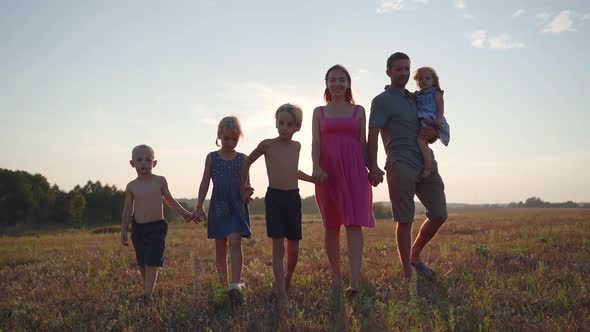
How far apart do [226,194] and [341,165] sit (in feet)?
4.85

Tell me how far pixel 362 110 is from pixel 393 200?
1.23 metres

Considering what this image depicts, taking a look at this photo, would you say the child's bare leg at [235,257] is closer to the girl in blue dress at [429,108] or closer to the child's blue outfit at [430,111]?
the girl in blue dress at [429,108]

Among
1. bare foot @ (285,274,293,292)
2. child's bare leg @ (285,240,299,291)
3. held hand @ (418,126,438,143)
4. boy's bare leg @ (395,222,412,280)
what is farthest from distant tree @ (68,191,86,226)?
held hand @ (418,126,438,143)

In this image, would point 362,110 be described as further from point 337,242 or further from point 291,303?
point 291,303

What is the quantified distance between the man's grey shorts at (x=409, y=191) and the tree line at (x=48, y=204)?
4515cm

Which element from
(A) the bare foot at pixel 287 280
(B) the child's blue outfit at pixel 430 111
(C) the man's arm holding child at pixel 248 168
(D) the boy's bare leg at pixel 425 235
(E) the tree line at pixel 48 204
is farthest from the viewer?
(E) the tree line at pixel 48 204

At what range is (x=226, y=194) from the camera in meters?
5.77

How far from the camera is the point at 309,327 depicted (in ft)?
12.6

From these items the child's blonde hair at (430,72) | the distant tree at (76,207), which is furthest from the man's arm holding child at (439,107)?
the distant tree at (76,207)

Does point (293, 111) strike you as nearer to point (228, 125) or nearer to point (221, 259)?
point (228, 125)

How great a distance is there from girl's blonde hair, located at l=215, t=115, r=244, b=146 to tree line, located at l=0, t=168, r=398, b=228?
148 ft

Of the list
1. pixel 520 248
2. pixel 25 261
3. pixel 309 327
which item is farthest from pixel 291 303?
pixel 25 261

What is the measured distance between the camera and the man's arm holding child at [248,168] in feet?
17.7

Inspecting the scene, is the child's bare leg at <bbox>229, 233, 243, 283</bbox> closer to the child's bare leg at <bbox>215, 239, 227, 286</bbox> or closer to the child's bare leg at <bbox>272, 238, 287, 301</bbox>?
the child's bare leg at <bbox>215, 239, 227, 286</bbox>
